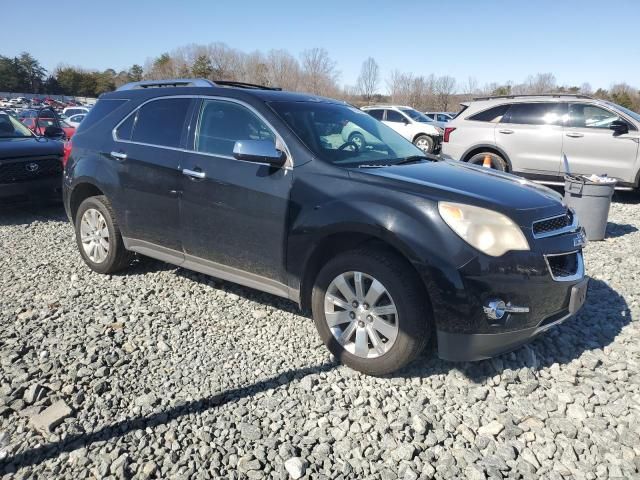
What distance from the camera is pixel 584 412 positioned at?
2871mm

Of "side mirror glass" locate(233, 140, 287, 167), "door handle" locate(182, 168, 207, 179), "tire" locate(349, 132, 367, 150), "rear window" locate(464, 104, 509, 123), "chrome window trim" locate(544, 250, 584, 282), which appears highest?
"rear window" locate(464, 104, 509, 123)

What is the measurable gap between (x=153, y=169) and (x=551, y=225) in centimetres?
310

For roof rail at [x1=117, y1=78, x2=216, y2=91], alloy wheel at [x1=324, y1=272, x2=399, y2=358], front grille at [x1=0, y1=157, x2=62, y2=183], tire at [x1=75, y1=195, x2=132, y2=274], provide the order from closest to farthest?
alloy wheel at [x1=324, y1=272, x2=399, y2=358] → roof rail at [x1=117, y1=78, x2=216, y2=91] → tire at [x1=75, y1=195, x2=132, y2=274] → front grille at [x1=0, y1=157, x2=62, y2=183]

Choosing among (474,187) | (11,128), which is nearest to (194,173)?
(474,187)

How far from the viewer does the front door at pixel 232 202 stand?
3.48 meters

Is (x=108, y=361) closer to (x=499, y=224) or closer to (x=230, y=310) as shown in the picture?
(x=230, y=310)

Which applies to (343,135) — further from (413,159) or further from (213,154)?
(213,154)

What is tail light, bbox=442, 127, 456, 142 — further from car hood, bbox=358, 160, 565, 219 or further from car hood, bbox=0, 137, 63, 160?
car hood, bbox=0, 137, 63, 160

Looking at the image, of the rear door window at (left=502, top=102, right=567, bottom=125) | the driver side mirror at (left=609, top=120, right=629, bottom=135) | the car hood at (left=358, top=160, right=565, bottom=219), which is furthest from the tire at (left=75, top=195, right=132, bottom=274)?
the driver side mirror at (left=609, top=120, right=629, bottom=135)

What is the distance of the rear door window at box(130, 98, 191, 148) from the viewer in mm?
4121

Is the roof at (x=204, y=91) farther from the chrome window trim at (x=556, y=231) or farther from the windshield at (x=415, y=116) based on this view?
the windshield at (x=415, y=116)

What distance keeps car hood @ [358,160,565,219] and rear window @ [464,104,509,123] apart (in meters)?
6.12

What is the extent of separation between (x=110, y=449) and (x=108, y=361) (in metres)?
0.93

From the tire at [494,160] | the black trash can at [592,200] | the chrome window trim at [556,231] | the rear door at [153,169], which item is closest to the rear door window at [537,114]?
the tire at [494,160]
